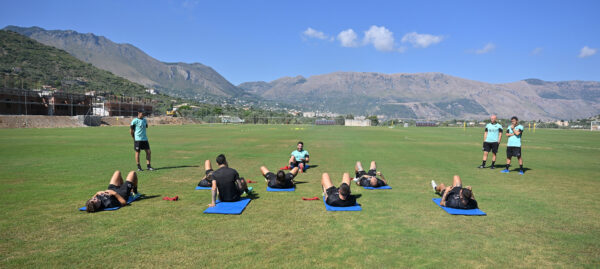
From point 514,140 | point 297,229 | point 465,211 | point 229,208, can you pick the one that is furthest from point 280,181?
point 514,140

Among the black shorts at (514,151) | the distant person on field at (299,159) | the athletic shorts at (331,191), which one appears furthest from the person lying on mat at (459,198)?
the black shorts at (514,151)

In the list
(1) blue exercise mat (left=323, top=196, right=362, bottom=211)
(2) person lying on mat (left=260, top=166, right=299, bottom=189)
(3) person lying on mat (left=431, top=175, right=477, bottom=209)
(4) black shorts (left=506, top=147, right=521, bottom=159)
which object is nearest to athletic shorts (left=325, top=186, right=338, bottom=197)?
(1) blue exercise mat (left=323, top=196, right=362, bottom=211)

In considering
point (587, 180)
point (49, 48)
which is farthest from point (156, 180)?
point (49, 48)

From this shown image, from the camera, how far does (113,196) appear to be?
7.32m

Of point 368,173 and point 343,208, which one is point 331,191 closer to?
point 343,208

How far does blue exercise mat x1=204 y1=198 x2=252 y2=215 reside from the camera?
6.90m

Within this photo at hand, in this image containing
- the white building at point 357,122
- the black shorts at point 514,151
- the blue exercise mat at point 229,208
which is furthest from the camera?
the white building at point 357,122

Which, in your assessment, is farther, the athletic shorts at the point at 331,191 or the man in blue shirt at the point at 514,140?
the man in blue shirt at the point at 514,140

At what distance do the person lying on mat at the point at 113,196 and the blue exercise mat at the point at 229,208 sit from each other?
2.07 meters

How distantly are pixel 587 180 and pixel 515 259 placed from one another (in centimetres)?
948

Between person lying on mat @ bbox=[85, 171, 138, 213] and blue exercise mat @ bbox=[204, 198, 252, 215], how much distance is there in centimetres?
207

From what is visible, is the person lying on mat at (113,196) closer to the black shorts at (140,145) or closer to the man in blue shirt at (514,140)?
the black shorts at (140,145)

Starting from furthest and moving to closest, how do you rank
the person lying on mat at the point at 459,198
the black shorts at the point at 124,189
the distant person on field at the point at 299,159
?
the distant person on field at the point at 299,159 < the black shorts at the point at 124,189 < the person lying on mat at the point at 459,198

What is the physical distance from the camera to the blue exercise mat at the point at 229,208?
6.90 metres
